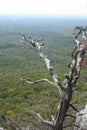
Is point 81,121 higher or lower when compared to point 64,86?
lower

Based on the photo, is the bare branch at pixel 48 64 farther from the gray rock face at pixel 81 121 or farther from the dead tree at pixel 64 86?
the gray rock face at pixel 81 121

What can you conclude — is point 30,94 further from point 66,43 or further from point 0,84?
point 66,43

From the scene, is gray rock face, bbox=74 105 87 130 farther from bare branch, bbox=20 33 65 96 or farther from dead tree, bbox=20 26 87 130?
bare branch, bbox=20 33 65 96

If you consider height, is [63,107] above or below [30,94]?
above

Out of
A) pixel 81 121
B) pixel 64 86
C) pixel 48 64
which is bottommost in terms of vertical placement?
pixel 81 121

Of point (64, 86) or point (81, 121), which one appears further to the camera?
point (81, 121)

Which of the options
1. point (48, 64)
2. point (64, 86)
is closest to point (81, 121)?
point (64, 86)

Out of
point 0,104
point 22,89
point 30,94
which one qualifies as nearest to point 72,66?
point 0,104

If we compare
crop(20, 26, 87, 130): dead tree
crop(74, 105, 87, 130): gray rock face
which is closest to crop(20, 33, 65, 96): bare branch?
crop(20, 26, 87, 130): dead tree

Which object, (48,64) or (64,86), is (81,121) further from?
(48,64)

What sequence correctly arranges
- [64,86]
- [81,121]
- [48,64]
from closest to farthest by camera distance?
1. [64,86]
2. [48,64]
3. [81,121]

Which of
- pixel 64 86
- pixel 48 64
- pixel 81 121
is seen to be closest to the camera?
pixel 64 86
